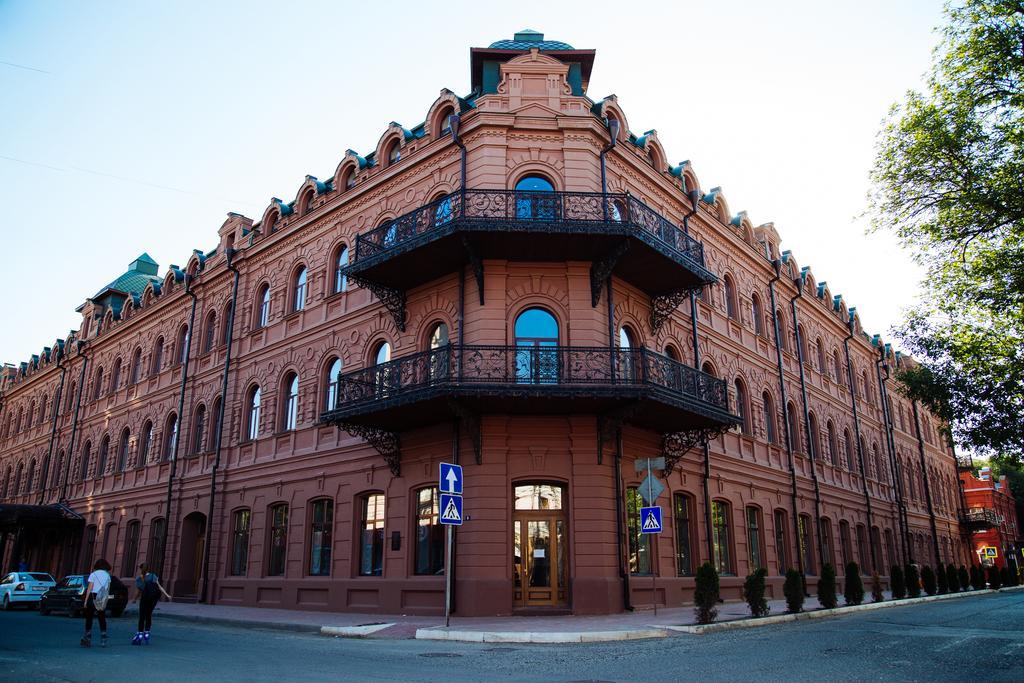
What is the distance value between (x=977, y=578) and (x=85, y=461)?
133ft

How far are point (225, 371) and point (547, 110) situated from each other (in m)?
14.6

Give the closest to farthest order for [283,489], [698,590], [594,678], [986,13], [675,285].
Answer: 1. [594,678]
2. [698,590]
3. [986,13]
4. [675,285]
5. [283,489]

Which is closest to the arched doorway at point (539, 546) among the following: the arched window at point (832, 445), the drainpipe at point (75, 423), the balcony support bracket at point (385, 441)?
the balcony support bracket at point (385, 441)

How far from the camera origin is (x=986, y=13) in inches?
591

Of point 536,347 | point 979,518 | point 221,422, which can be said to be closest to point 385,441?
point 536,347

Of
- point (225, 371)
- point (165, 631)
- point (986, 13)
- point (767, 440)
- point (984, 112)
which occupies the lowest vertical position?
point (165, 631)

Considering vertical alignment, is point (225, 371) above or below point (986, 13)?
below

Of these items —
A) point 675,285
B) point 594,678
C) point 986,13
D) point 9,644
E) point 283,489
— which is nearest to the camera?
point 594,678

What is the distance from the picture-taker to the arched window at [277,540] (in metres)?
21.8

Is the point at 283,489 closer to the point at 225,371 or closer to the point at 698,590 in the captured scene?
the point at 225,371

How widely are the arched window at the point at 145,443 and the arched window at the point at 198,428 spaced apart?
360cm

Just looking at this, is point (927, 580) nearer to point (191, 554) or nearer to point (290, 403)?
point (290, 403)

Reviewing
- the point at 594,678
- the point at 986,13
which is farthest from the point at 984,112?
the point at 594,678

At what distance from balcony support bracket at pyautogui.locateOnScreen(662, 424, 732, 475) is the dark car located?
14.7 m
